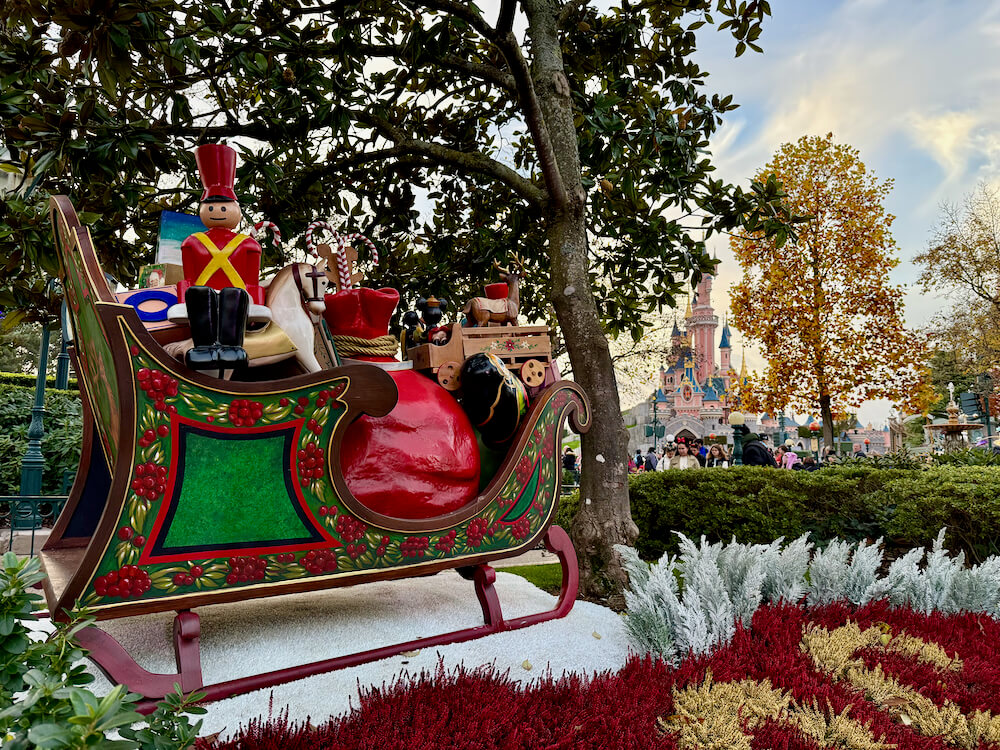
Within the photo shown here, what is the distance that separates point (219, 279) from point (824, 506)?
625 centimetres

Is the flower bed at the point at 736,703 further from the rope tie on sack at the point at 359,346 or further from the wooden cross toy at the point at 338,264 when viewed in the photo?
the wooden cross toy at the point at 338,264

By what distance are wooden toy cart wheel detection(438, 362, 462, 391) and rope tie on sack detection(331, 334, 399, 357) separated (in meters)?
0.34

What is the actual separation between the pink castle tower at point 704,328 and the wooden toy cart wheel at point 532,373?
4929 cm

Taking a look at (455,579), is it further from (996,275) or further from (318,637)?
(996,275)

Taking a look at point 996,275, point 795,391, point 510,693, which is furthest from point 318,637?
point 996,275

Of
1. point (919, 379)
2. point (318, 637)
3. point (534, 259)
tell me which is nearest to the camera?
point (318, 637)

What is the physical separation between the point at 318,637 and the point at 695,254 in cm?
489

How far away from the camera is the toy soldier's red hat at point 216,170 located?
3.00m

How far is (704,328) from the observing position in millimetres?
53906

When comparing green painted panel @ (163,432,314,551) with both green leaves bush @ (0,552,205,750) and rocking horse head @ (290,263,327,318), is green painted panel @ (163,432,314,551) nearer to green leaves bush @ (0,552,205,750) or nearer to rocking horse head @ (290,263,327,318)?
rocking horse head @ (290,263,327,318)

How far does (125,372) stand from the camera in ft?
8.02

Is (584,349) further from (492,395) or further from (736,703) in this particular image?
(736,703)

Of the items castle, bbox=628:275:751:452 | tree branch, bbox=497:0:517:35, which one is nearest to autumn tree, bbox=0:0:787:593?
tree branch, bbox=497:0:517:35

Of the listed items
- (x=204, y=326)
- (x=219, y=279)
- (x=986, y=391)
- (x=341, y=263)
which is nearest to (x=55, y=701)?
(x=204, y=326)
